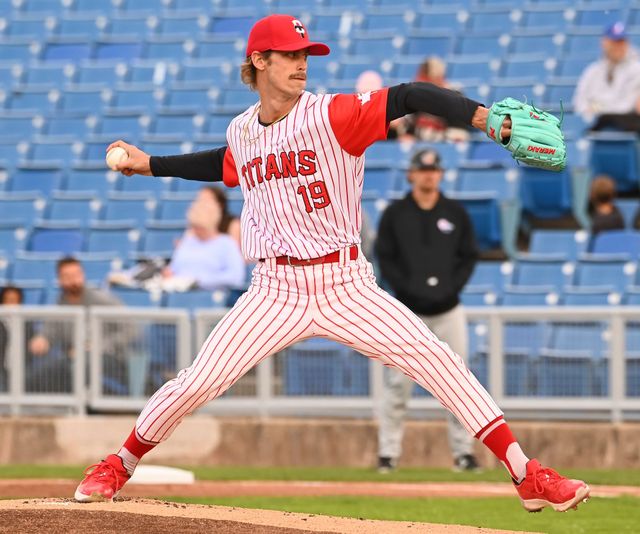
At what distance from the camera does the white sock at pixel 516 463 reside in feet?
17.8

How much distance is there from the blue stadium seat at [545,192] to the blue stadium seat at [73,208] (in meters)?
4.04

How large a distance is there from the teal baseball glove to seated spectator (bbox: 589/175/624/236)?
Answer: 6.50 metres

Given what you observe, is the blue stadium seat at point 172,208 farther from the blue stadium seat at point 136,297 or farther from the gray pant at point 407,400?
the gray pant at point 407,400

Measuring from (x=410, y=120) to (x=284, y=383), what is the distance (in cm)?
390

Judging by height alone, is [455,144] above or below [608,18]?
below

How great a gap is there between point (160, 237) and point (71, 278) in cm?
203

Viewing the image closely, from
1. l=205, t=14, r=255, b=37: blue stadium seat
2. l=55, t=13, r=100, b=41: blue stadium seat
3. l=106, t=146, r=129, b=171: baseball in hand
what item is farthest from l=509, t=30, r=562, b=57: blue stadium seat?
l=106, t=146, r=129, b=171: baseball in hand

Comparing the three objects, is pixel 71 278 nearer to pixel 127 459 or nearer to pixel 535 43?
pixel 127 459

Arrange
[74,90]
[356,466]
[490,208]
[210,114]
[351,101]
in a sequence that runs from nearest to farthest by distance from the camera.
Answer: [351,101] < [356,466] < [490,208] < [210,114] < [74,90]

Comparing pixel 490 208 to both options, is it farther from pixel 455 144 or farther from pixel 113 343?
pixel 113 343

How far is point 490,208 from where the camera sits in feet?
38.7

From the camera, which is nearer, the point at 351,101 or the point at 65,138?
the point at 351,101

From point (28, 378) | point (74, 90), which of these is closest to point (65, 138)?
point (74, 90)

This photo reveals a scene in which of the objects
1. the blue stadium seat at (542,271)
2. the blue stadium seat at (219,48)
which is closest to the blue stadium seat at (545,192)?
the blue stadium seat at (542,271)
